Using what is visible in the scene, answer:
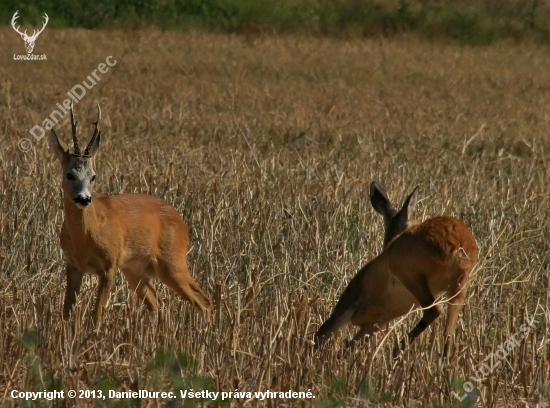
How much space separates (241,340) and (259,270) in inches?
66.8

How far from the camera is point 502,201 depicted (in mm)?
8711

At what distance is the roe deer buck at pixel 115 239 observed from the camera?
19.9ft

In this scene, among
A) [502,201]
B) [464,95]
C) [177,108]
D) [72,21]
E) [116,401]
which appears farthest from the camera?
[72,21]

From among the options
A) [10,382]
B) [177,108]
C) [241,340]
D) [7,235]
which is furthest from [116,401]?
[177,108]

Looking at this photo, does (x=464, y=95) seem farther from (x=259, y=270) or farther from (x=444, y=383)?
(x=444, y=383)

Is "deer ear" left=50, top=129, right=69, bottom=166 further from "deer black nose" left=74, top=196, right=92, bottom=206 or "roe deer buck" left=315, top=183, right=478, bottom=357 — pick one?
"roe deer buck" left=315, top=183, right=478, bottom=357

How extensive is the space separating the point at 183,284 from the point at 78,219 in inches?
36.4

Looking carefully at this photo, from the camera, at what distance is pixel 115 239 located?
6.52 meters

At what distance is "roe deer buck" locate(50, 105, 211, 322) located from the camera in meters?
6.06

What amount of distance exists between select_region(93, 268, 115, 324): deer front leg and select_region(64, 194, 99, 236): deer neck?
276 millimetres

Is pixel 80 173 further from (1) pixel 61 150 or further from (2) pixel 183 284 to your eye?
(2) pixel 183 284

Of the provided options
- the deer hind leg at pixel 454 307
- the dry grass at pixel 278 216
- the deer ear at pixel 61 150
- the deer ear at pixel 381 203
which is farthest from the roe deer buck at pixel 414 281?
the deer ear at pixel 61 150

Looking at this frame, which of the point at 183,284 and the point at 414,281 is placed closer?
the point at 414,281

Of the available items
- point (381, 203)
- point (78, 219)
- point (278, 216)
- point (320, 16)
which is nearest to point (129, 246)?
point (78, 219)
